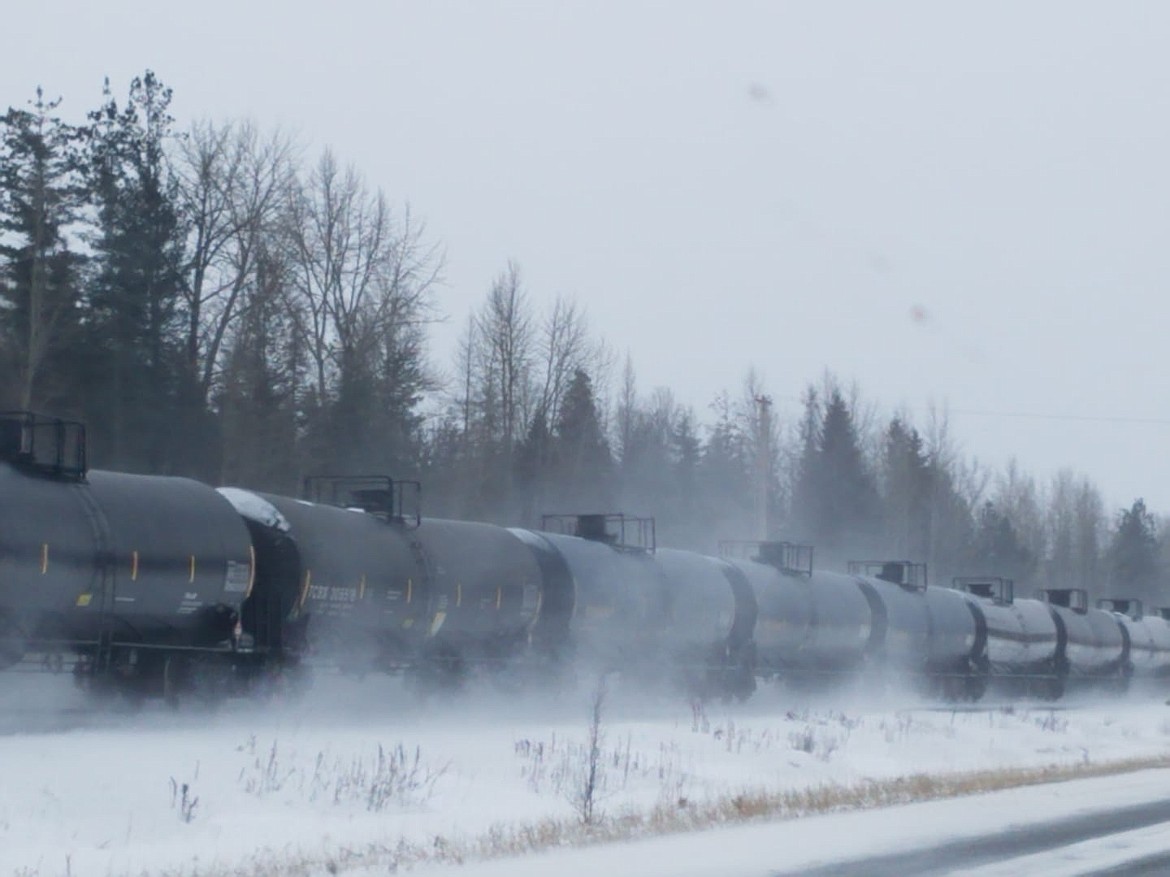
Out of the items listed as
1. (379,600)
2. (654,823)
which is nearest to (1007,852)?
(654,823)

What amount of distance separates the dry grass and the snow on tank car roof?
323 inches

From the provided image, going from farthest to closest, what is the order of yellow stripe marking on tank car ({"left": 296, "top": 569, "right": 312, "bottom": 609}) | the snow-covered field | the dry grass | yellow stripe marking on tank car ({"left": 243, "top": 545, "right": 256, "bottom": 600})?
yellow stripe marking on tank car ({"left": 296, "top": 569, "right": 312, "bottom": 609})
yellow stripe marking on tank car ({"left": 243, "top": 545, "right": 256, "bottom": 600})
the snow-covered field
the dry grass

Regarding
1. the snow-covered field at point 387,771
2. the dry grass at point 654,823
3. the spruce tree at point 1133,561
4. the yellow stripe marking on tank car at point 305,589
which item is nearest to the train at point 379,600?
the yellow stripe marking on tank car at point 305,589

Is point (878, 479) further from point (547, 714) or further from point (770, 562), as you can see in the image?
point (547, 714)

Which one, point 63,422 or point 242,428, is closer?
point 63,422

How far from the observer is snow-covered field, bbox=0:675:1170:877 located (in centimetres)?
1293

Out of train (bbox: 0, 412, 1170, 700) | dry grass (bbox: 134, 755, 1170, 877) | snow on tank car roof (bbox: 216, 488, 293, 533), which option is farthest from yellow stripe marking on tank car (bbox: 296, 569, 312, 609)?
dry grass (bbox: 134, 755, 1170, 877)

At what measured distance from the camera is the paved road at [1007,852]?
12672 mm

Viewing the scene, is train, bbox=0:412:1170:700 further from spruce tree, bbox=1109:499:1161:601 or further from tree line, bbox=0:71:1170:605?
spruce tree, bbox=1109:499:1161:601

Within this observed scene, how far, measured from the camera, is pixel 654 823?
15125 millimetres

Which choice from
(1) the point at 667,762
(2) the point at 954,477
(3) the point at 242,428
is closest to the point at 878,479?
(2) the point at 954,477

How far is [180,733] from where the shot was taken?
723 inches

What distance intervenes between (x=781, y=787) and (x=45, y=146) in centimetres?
3220

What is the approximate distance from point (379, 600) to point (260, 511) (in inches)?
98.5
